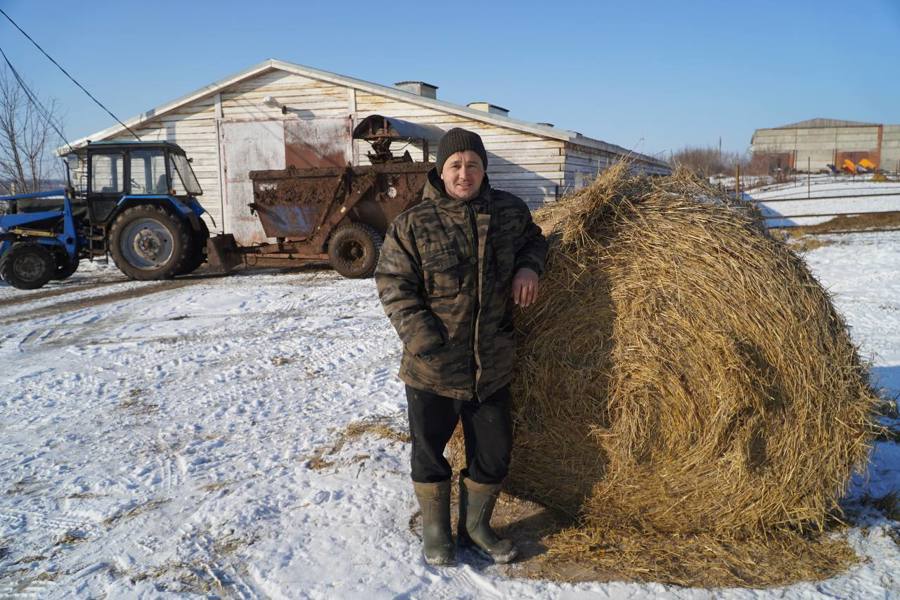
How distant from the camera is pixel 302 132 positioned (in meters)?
13.8

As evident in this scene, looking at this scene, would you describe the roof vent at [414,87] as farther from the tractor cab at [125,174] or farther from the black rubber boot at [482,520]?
the black rubber boot at [482,520]

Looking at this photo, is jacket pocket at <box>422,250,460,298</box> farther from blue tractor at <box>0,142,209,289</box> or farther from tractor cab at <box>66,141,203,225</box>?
tractor cab at <box>66,141,203,225</box>

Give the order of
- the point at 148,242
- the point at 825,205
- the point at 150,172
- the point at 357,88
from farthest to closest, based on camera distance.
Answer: the point at 825,205 < the point at 357,88 < the point at 150,172 < the point at 148,242

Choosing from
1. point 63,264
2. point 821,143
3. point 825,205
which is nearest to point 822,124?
point 821,143

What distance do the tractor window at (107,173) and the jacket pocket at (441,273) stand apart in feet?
32.2

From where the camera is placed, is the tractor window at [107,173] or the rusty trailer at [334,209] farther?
the tractor window at [107,173]

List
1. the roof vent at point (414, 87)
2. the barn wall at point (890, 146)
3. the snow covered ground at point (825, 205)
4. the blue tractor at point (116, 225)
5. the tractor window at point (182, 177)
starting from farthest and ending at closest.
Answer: the barn wall at point (890, 146) → the snow covered ground at point (825, 205) → the roof vent at point (414, 87) → the tractor window at point (182, 177) → the blue tractor at point (116, 225)

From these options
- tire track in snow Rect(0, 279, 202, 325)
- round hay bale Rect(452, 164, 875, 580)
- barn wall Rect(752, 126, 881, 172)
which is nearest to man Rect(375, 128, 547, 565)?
round hay bale Rect(452, 164, 875, 580)

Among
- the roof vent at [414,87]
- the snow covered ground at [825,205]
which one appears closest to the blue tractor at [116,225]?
the roof vent at [414,87]

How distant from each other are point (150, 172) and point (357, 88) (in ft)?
15.4

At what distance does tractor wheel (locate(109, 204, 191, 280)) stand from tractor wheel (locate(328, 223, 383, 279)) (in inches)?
97.1

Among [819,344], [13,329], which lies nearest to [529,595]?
[819,344]

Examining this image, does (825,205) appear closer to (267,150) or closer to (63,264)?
(267,150)

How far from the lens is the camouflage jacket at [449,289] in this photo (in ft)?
8.52
